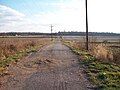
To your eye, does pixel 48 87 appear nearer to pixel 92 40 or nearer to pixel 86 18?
pixel 86 18

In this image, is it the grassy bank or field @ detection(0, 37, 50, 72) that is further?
field @ detection(0, 37, 50, 72)

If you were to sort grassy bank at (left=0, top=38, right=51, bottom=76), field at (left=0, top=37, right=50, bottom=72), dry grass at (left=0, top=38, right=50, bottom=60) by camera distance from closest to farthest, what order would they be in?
grassy bank at (left=0, top=38, right=51, bottom=76)
field at (left=0, top=37, right=50, bottom=72)
dry grass at (left=0, top=38, right=50, bottom=60)

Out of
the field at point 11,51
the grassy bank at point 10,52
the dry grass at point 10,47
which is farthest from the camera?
the dry grass at point 10,47

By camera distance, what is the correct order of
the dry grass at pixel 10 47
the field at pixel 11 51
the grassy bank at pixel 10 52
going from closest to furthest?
the grassy bank at pixel 10 52
the field at pixel 11 51
the dry grass at pixel 10 47

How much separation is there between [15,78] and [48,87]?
280 cm

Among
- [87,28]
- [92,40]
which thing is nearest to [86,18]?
[87,28]

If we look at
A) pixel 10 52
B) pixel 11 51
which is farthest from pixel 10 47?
pixel 10 52

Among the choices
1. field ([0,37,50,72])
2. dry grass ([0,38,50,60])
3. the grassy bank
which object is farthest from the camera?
dry grass ([0,38,50,60])

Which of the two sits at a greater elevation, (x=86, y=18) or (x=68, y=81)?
(x=86, y=18)

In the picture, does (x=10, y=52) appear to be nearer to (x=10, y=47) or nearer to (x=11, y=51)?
(x=11, y=51)

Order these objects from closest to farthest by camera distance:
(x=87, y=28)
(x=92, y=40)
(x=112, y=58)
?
(x=112, y=58) < (x=87, y=28) < (x=92, y=40)

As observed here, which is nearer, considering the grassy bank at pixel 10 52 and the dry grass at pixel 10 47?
the grassy bank at pixel 10 52

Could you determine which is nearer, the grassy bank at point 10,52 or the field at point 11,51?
the grassy bank at point 10,52

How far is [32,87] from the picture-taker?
10617 millimetres
